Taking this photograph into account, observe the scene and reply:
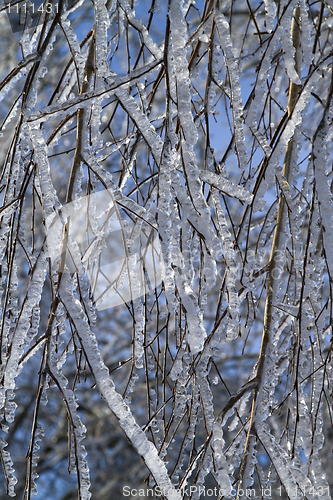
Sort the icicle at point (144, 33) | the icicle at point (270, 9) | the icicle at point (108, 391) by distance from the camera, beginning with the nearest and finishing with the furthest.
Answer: the icicle at point (108, 391) < the icicle at point (144, 33) < the icicle at point (270, 9)

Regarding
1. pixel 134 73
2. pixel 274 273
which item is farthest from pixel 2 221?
pixel 274 273

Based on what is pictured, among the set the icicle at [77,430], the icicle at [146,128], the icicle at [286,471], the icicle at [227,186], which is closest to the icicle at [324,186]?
the icicle at [227,186]

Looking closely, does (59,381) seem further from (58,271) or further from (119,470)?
(119,470)

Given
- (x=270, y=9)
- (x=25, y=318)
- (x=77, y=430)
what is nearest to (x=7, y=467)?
(x=77, y=430)

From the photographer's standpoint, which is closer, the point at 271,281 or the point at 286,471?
the point at 286,471

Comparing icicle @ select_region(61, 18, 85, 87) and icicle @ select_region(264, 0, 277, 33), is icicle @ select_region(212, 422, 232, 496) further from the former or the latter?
icicle @ select_region(264, 0, 277, 33)

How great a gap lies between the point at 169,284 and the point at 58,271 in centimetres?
19

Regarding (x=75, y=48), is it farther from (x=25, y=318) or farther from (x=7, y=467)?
(x=7, y=467)

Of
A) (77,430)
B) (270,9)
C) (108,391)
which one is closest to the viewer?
(108,391)

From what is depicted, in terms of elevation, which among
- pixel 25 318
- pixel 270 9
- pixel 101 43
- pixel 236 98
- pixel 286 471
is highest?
pixel 270 9

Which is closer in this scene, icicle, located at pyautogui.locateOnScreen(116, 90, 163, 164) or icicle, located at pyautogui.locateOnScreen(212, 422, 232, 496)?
icicle, located at pyautogui.locateOnScreen(116, 90, 163, 164)

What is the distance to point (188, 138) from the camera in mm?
846

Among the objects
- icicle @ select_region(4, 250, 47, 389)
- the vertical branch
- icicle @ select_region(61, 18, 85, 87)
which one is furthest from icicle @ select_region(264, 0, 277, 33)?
icicle @ select_region(4, 250, 47, 389)

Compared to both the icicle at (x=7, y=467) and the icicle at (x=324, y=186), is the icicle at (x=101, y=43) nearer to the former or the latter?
the icicle at (x=324, y=186)
